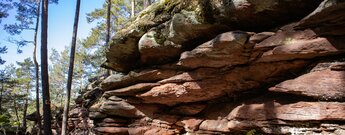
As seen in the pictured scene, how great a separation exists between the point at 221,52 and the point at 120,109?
15.3 ft

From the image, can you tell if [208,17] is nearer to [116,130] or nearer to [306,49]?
[306,49]

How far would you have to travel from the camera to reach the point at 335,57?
5.82m

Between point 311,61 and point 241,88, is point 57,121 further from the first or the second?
point 311,61

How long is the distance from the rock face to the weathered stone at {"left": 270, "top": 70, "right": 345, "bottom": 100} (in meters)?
Answer: 0.02

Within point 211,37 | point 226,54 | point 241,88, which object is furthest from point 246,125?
point 211,37

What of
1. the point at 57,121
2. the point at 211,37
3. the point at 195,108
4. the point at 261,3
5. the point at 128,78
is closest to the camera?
the point at 261,3

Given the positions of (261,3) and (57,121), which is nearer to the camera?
(261,3)

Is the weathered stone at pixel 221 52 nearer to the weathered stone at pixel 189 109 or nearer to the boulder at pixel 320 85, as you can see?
the boulder at pixel 320 85

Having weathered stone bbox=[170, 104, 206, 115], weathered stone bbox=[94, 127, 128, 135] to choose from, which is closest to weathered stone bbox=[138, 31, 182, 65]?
weathered stone bbox=[170, 104, 206, 115]

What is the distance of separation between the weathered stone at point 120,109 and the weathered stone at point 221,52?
3.11m

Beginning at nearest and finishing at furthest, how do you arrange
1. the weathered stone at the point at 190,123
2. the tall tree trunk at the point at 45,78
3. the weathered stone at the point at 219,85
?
1. the weathered stone at the point at 219,85
2. the weathered stone at the point at 190,123
3. the tall tree trunk at the point at 45,78

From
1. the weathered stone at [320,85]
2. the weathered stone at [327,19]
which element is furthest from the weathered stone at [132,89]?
the weathered stone at [327,19]

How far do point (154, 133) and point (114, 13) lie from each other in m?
20.1

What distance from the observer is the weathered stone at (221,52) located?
253 inches
